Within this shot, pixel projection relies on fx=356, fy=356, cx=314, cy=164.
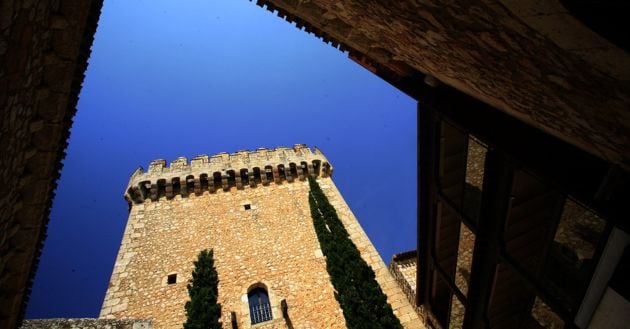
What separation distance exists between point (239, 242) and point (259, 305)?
2951 mm

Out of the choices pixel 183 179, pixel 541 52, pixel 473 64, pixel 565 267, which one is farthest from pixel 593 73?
pixel 183 179

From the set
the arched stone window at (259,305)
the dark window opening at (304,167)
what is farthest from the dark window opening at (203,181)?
the arched stone window at (259,305)

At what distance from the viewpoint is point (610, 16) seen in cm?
165

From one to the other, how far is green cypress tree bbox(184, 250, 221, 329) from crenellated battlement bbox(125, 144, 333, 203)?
4185 mm

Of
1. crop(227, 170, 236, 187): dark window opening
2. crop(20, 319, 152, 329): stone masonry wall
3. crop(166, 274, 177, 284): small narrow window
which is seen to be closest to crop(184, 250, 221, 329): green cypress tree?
crop(166, 274, 177, 284): small narrow window

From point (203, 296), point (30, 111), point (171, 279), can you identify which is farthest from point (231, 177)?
point (30, 111)

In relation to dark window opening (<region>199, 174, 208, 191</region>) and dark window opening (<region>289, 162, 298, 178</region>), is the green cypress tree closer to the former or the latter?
dark window opening (<region>199, 174, 208, 191</region>)

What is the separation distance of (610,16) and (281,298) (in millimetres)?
11950

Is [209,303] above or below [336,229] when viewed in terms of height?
below

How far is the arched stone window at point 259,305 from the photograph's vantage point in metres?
11.7

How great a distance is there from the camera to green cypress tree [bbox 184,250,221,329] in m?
10.4

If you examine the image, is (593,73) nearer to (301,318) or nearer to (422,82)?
(422,82)

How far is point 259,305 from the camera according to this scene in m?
12.1

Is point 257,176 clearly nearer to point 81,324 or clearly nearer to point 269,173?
point 269,173
